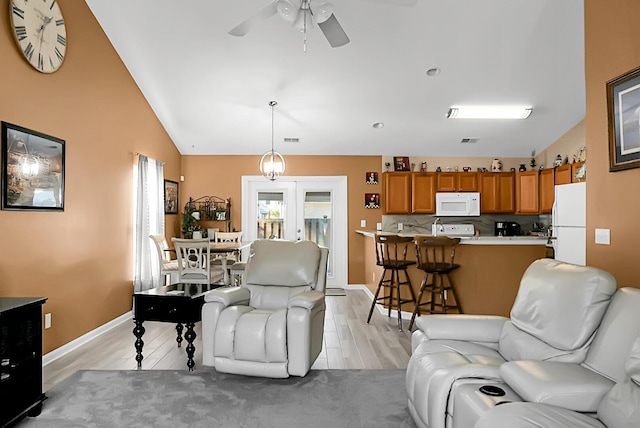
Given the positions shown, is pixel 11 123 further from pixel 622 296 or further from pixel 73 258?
pixel 622 296

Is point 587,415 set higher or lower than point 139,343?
higher

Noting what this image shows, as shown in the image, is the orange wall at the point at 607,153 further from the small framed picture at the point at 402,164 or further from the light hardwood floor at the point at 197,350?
the small framed picture at the point at 402,164

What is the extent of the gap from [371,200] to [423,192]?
93 cm

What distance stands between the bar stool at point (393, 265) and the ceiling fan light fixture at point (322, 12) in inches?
104

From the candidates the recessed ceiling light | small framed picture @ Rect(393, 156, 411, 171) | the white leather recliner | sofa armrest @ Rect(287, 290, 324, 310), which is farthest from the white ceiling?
the white leather recliner

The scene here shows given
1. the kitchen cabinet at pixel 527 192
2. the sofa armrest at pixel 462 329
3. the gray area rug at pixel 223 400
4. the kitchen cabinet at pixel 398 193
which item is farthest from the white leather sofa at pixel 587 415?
the kitchen cabinet at pixel 527 192

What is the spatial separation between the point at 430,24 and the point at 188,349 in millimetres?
3923

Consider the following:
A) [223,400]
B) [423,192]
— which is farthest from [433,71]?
[223,400]

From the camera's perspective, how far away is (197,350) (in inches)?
156

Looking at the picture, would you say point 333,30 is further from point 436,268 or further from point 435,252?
point 435,252

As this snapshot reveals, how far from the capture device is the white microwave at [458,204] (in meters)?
7.40

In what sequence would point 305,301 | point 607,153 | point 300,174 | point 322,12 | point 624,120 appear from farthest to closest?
point 300,174
point 305,301
point 322,12
point 607,153
point 624,120

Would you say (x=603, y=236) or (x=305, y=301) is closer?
(x=603, y=236)

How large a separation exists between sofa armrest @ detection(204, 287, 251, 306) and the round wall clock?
240 cm
